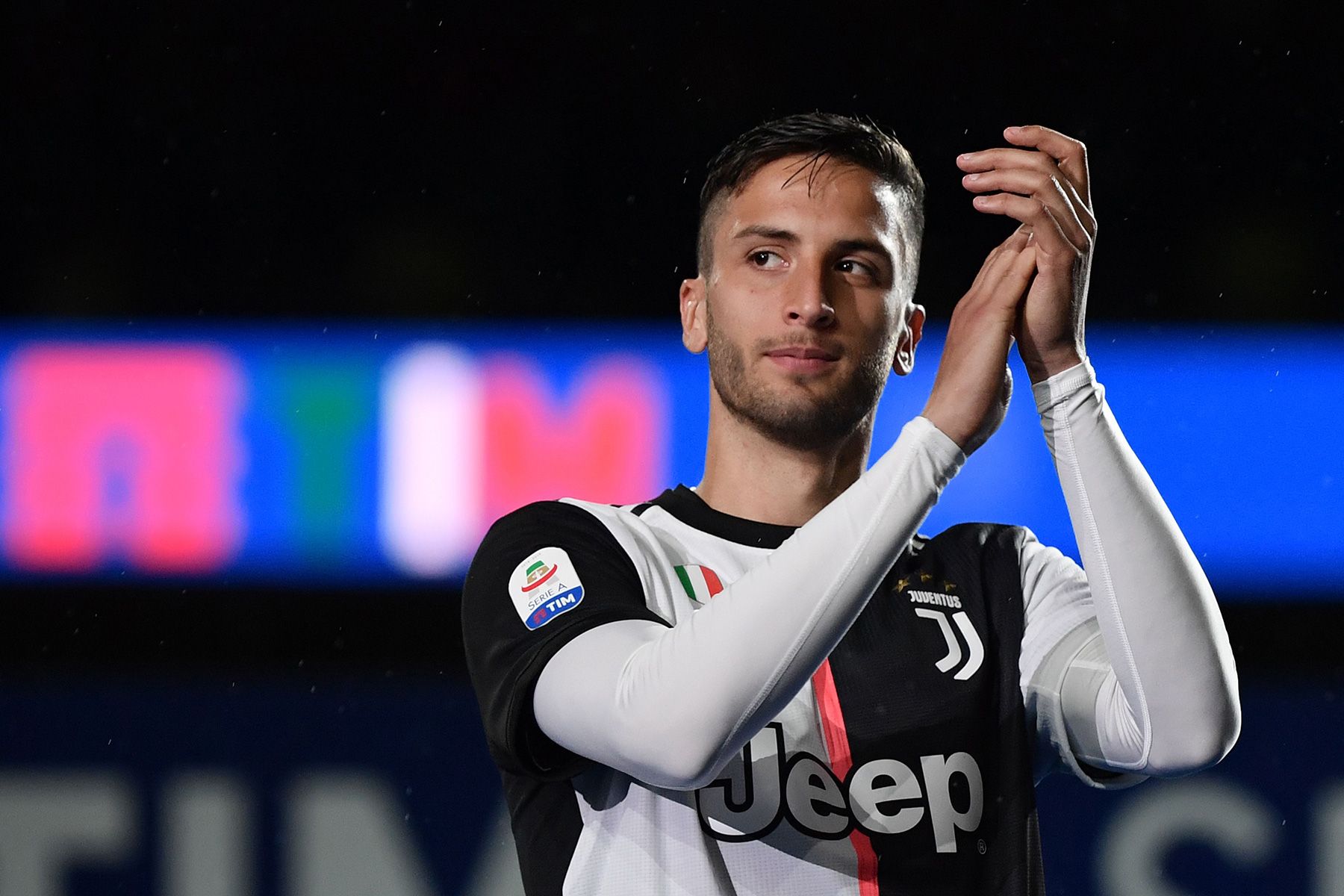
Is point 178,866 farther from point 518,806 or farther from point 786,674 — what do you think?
point 786,674

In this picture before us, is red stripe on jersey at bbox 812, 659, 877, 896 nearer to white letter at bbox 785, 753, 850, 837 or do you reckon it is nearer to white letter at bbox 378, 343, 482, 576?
white letter at bbox 785, 753, 850, 837

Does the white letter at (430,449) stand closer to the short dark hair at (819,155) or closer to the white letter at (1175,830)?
the white letter at (1175,830)

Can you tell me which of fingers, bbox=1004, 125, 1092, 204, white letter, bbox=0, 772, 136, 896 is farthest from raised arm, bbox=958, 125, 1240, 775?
white letter, bbox=0, 772, 136, 896

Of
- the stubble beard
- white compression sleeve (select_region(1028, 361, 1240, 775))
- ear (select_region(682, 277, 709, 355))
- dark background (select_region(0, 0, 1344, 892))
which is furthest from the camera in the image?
dark background (select_region(0, 0, 1344, 892))

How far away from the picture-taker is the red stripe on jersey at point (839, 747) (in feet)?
5.07

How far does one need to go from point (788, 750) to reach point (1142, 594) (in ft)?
1.38

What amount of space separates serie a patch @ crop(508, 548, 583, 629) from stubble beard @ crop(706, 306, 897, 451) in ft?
1.17

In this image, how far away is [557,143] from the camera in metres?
4.01

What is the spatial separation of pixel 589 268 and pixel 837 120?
2.03 m

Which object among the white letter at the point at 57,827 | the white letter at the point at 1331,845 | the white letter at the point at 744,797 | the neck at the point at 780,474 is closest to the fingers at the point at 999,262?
the neck at the point at 780,474

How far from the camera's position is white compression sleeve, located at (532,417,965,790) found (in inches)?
51.7

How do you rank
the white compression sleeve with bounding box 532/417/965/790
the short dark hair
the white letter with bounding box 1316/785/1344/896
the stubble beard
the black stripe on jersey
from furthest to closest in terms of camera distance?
the white letter with bounding box 1316/785/1344/896 < the short dark hair < the stubble beard < the black stripe on jersey < the white compression sleeve with bounding box 532/417/965/790

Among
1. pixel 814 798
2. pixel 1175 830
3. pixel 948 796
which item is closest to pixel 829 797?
pixel 814 798

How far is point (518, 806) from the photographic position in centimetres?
165
